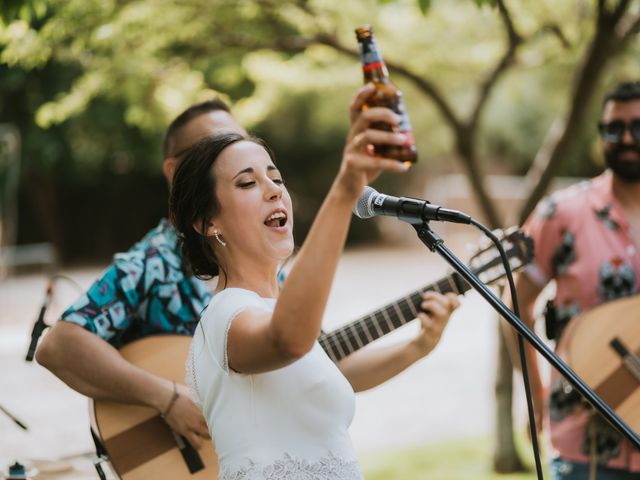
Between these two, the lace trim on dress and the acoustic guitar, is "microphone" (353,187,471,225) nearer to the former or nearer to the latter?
the lace trim on dress

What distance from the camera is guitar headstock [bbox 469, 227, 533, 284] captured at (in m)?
2.78

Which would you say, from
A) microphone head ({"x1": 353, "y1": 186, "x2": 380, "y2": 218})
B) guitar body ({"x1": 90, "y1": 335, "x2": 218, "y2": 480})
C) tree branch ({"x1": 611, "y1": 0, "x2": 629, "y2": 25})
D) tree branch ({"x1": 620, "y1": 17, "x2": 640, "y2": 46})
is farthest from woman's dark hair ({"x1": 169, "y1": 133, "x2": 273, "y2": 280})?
tree branch ({"x1": 620, "y1": 17, "x2": 640, "y2": 46})

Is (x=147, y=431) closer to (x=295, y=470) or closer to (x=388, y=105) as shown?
(x=295, y=470)

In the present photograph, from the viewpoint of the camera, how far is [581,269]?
3.22m

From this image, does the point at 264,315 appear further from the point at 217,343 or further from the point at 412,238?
the point at 412,238

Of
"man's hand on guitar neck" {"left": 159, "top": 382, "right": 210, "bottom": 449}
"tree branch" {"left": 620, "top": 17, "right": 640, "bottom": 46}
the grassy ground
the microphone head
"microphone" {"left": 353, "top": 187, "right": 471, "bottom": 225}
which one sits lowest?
the grassy ground

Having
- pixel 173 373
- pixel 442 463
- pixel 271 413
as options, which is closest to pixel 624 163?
pixel 173 373

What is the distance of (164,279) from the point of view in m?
2.84

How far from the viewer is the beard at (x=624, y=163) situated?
10.8 feet

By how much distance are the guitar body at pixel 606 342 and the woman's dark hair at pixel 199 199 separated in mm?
1656

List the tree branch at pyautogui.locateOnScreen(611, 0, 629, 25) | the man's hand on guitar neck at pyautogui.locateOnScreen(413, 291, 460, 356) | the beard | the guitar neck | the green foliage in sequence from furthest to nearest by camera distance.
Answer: the green foliage → the tree branch at pyautogui.locateOnScreen(611, 0, 629, 25) → the beard → the guitar neck → the man's hand on guitar neck at pyautogui.locateOnScreen(413, 291, 460, 356)

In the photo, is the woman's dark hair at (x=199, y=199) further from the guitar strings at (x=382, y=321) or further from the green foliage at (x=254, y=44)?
the green foliage at (x=254, y=44)

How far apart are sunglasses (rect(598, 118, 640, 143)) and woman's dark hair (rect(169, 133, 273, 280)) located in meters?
1.81

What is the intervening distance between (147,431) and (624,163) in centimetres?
214
